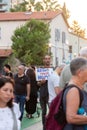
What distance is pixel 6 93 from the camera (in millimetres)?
4824

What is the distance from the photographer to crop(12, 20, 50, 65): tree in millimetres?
48719

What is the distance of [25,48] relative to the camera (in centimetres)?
4981

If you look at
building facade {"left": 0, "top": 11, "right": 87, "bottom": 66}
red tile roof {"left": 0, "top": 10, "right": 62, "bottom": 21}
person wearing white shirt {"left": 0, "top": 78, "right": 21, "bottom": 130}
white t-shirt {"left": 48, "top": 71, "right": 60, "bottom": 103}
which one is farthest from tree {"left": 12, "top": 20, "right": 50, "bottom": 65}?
person wearing white shirt {"left": 0, "top": 78, "right": 21, "bottom": 130}

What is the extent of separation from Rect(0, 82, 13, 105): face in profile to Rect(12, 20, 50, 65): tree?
142 feet

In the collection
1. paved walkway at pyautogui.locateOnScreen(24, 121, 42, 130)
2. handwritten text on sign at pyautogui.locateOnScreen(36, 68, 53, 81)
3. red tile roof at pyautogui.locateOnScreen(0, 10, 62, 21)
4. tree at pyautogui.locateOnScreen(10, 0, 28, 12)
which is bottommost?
paved walkway at pyautogui.locateOnScreen(24, 121, 42, 130)

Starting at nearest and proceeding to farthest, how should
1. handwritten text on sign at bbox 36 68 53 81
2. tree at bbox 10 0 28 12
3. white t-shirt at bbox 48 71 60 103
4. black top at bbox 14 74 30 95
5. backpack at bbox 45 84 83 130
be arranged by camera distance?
1. backpack at bbox 45 84 83 130
2. white t-shirt at bbox 48 71 60 103
3. handwritten text on sign at bbox 36 68 53 81
4. black top at bbox 14 74 30 95
5. tree at bbox 10 0 28 12

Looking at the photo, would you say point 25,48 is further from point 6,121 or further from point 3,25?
point 6,121

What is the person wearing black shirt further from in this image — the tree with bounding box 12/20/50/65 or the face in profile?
the tree with bounding box 12/20/50/65

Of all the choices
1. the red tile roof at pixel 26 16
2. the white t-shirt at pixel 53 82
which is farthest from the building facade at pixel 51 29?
the white t-shirt at pixel 53 82

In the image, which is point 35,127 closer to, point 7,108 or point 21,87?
point 21,87

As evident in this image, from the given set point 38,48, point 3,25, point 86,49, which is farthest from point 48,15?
point 86,49

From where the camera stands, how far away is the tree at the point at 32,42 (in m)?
48.7

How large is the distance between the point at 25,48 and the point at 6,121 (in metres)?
45.1

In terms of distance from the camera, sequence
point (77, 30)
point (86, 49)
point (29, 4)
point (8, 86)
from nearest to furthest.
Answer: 1. point (8, 86)
2. point (86, 49)
3. point (29, 4)
4. point (77, 30)
